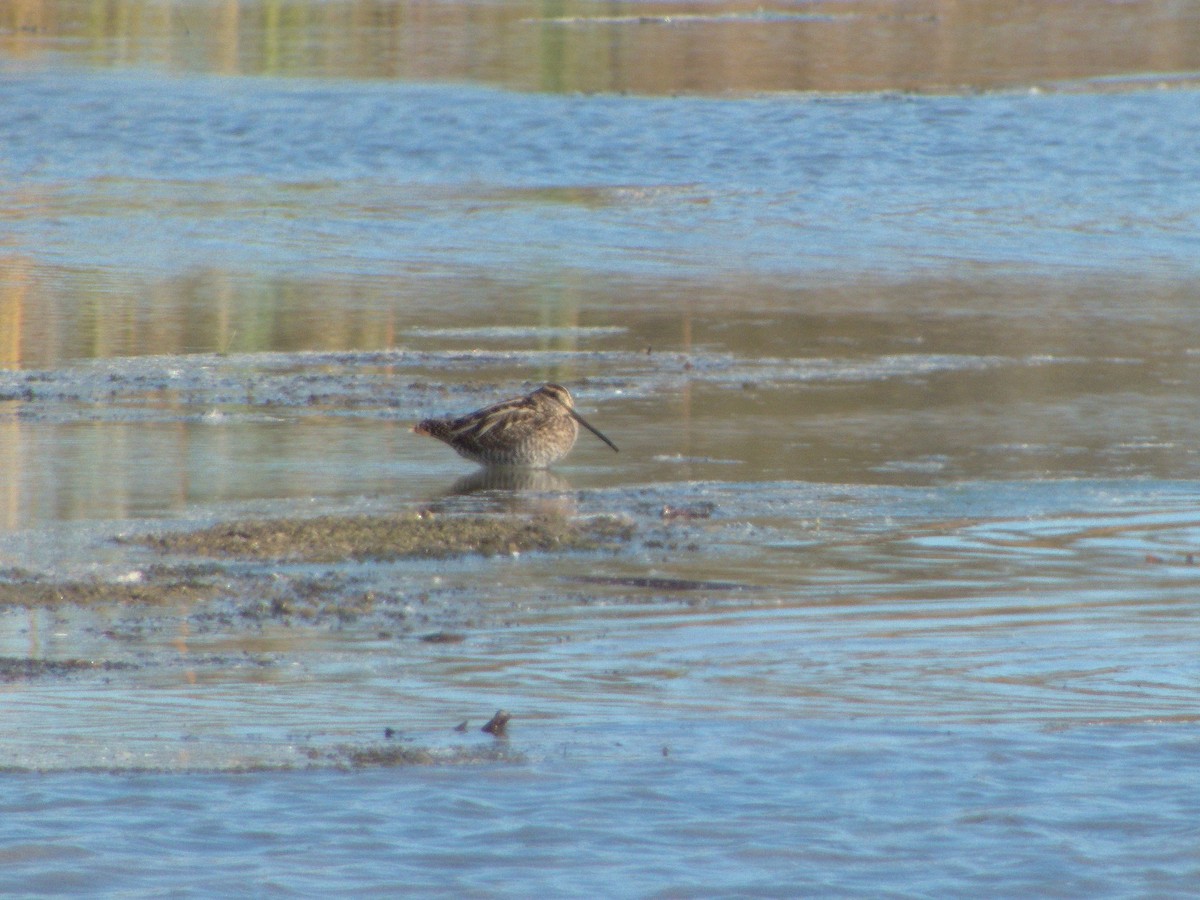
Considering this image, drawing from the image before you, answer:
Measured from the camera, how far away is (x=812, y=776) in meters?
6.67

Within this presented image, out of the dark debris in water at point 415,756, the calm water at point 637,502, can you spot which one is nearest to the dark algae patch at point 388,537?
the calm water at point 637,502

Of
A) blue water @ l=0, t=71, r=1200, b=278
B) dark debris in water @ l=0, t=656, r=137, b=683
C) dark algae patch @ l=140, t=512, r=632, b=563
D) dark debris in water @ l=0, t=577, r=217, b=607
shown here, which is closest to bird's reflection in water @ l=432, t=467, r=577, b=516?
dark algae patch @ l=140, t=512, r=632, b=563

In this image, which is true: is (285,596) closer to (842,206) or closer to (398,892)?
(398,892)

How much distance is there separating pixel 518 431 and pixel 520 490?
0.35m

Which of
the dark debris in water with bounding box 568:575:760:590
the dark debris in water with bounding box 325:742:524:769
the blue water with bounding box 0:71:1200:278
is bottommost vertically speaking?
the dark debris in water with bounding box 325:742:524:769

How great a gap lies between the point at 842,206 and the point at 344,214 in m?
4.97

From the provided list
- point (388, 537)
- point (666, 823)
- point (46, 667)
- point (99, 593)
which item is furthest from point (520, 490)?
point (666, 823)

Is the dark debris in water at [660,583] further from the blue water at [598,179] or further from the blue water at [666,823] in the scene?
the blue water at [598,179]

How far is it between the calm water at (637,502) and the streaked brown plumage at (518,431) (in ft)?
0.79

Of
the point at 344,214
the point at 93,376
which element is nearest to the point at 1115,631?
the point at 93,376

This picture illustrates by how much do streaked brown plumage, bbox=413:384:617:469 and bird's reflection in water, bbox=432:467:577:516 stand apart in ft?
0.20

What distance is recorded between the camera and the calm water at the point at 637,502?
6.32 metres

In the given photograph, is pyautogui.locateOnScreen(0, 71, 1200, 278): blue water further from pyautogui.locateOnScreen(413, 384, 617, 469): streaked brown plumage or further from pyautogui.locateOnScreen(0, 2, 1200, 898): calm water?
pyautogui.locateOnScreen(413, 384, 617, 469): streaked brown plumage

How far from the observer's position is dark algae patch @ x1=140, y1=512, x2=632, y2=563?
904 centimetres
